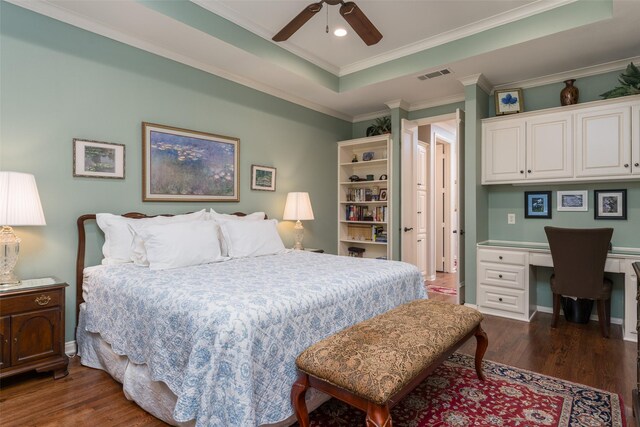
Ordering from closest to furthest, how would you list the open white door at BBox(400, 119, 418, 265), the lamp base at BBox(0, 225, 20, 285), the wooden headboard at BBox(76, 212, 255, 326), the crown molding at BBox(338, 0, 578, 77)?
the lamp base at BBox(0, 225, 20, 285), the wooden headboard at BBox(76, 212, 255, 326), the crown molding at BBox(338, 0, 578, 77), the open white door at BBox(400, 119, 418, 265)

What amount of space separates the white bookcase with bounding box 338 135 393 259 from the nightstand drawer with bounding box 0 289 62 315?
3.67 meters

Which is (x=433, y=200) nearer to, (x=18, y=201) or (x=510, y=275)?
(x=510, y=275)

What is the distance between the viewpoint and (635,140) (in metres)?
3.17

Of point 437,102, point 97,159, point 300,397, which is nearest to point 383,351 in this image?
point 300,397

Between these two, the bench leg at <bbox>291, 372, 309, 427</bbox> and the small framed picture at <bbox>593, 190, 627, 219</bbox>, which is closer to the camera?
the bench leg at <bbox>291, 372, 309, 427</bbox>

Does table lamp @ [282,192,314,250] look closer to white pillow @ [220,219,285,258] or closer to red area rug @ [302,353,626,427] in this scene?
white pillow @ [220,219,285,258]

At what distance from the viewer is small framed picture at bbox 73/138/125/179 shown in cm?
272

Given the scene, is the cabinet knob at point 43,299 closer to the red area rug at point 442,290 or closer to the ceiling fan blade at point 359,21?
the ceiling fan blade at point 359,21

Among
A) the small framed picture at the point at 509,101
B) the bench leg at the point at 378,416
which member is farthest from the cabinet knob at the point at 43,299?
the small framed picture at the point at 509,101

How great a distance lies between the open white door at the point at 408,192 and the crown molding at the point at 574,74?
1.19 m

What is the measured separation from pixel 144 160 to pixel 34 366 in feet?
5.68

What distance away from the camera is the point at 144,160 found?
3.11 metres

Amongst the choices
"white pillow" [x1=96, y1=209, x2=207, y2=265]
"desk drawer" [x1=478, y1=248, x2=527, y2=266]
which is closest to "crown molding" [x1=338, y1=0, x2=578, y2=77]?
"desk drawer" [x1=478, y1=248, x2=527, y2=266]

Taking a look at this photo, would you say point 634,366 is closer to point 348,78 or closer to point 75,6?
point 348,78
